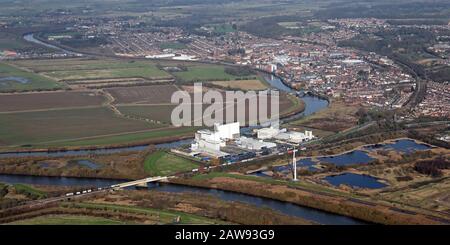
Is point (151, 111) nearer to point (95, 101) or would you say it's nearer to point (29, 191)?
point (95, 101)

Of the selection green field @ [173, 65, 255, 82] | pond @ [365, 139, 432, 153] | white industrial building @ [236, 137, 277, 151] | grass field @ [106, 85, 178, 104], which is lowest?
green field @ [173, 65, 255, 82]

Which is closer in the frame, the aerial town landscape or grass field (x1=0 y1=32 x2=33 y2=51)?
the aerial town landscape

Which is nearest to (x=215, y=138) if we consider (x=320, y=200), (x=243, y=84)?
(x=320, y=200)

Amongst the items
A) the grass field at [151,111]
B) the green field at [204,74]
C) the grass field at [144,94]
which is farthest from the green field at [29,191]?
the green field at [204,74]

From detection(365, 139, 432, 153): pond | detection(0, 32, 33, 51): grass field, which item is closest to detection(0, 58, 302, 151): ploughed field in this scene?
detection(365, 139, 432, 153): pond

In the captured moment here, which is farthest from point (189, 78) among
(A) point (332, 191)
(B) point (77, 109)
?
(A) point (332, 191)

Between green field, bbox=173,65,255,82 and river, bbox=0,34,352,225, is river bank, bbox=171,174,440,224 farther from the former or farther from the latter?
green field, bbox=173,65,255,82
